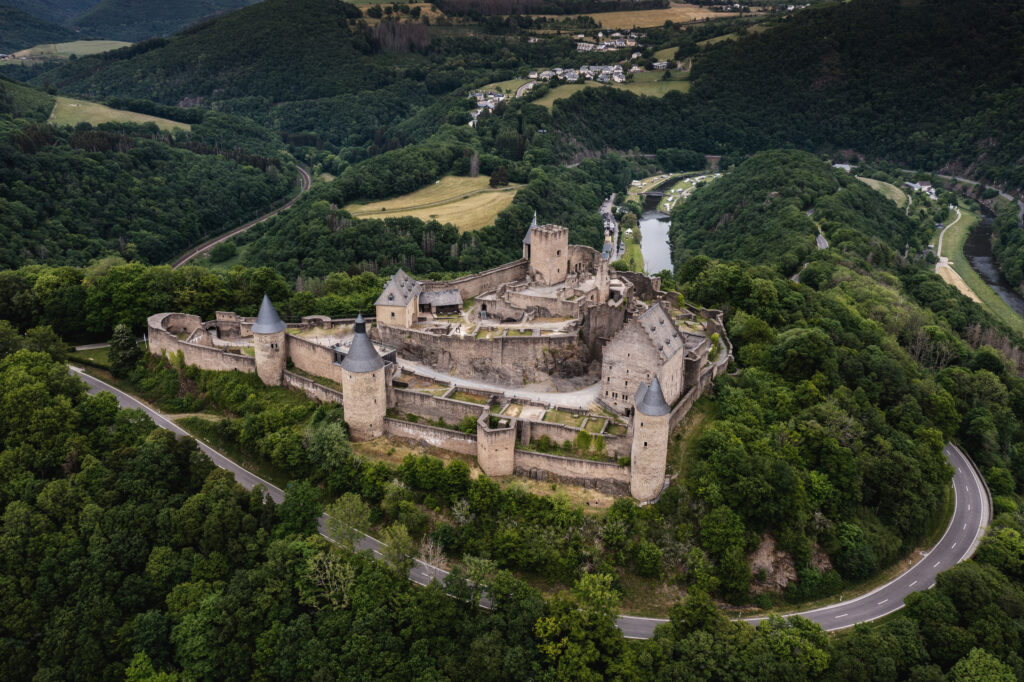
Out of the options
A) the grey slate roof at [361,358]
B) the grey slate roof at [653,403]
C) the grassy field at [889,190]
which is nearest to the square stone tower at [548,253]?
the grey slate roof at [361,358]

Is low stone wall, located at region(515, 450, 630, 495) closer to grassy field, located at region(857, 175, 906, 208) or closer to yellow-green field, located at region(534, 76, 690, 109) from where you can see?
grassy field, located at region(857, 175, 906, 208)

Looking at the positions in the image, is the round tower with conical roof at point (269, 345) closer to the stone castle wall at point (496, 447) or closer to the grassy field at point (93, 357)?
the grassy field at point (93, 357)

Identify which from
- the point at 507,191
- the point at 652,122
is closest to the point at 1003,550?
the point at 507,191

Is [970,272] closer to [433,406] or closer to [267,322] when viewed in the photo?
[433,406]

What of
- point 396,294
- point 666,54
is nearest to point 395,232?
point 396,294

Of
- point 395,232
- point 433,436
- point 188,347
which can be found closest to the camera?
point 433,436

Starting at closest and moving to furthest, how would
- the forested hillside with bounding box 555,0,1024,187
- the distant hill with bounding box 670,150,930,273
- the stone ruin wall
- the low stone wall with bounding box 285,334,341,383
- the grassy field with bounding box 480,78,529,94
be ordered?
the low stone wall with bounding box 285,334,341,383
the stone ruin wall
the distant hill with bounding box 670,150,930,273
the forested hillside with bounding box 555,0,1024,187
the grassy field with bounding box 480,78,529,94

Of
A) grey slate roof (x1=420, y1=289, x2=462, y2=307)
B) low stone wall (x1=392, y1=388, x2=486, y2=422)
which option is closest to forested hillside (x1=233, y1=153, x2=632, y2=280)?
grey slate roof (x1=420, y1=289, x2=462, y2=307)

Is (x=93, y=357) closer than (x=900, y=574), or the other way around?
(x=900, y=574)
